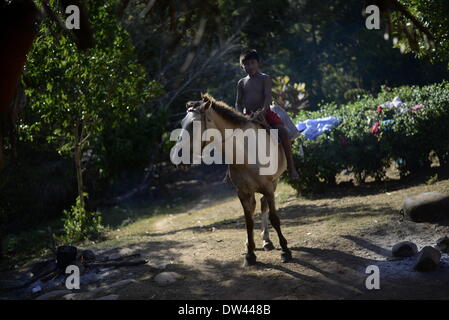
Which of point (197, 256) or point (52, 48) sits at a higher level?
point (52, 48)

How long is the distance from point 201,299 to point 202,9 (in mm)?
3373

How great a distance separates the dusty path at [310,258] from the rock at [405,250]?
0.14 metres

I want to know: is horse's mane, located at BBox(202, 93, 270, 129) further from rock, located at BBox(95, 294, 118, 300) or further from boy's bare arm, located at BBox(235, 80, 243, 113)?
rock, located at BBox(95, 294, 118, 300)

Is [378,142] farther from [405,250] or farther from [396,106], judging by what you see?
[405,250]

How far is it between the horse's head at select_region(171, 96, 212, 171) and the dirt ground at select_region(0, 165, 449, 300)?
1623mm

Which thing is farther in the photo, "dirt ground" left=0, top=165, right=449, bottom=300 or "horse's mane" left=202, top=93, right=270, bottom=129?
"horse's mane" left=202, top=93, right=270, bottom=129

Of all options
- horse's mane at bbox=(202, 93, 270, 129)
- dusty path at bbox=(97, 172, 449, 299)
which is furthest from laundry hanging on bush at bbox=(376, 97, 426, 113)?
horse's mane at bbox=(202, 93, 270, 129)

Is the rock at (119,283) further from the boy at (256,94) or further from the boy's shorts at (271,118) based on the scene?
the boy's shorts at (271,118)

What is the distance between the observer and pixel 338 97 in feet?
87.0

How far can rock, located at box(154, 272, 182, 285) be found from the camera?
6.60 m

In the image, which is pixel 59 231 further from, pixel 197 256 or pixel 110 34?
pixel 197 256

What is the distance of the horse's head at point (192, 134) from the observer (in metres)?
6.23

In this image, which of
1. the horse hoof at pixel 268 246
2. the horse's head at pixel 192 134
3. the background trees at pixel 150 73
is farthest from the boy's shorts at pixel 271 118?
the horse hoof at pixel 268 246

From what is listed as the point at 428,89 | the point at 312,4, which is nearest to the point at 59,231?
the point at 428,89
